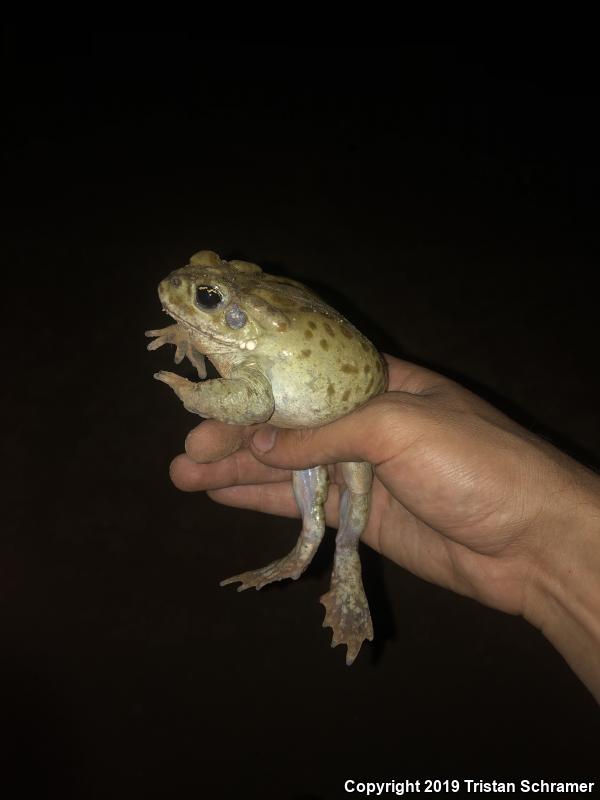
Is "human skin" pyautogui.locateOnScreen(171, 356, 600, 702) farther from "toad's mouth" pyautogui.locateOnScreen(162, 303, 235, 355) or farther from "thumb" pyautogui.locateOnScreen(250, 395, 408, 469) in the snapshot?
"toad's mouth" pyautogui.locateOnScreen(162, 303, 235, 355)

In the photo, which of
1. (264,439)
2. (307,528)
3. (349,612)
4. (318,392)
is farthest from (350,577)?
(318,392)

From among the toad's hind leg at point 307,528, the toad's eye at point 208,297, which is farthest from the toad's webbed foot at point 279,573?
the toad's eye at point 208,297

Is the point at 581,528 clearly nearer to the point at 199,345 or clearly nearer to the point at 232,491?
the point at 199,345

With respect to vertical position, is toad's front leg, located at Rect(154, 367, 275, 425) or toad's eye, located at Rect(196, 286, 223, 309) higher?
toad's eye, located at Rect(196, 286, 223, 309)

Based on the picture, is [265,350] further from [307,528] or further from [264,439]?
[307,528]

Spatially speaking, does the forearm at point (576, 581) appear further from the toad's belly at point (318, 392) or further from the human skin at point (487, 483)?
the toad's belly at point (318, 392)

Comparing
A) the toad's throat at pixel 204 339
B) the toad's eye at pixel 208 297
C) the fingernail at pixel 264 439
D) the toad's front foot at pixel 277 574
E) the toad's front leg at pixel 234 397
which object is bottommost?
the toad's front foot at pixel 277 574

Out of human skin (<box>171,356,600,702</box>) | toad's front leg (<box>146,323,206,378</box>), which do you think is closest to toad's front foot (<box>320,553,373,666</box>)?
human skin (<box>171,356,600,702</box>)

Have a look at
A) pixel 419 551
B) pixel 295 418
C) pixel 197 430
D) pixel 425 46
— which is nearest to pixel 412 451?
pixel 295 418
